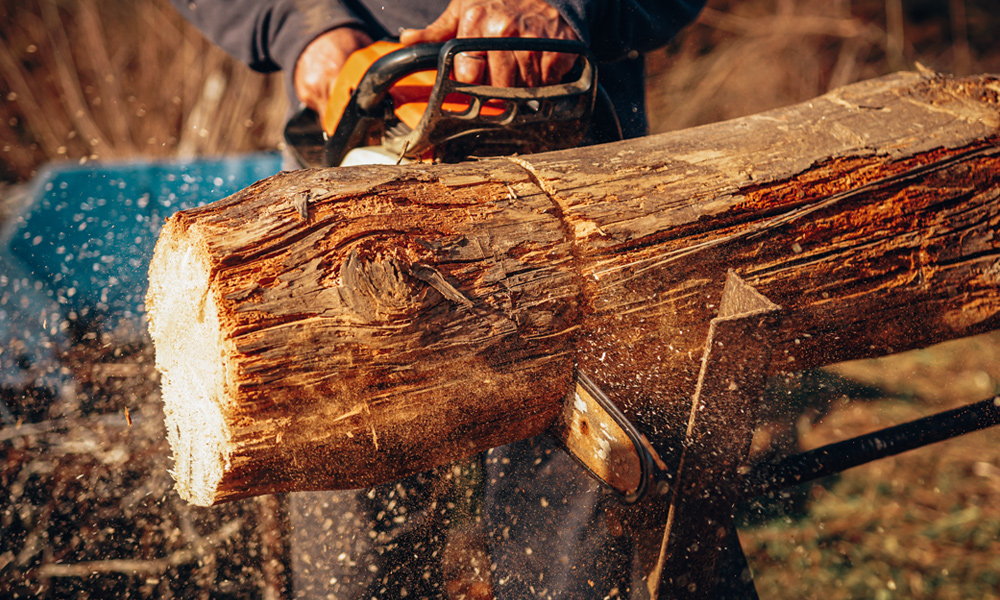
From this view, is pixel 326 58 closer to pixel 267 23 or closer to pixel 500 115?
pixel 267 23

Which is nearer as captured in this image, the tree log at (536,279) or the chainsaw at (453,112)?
the tree log at (536,279)

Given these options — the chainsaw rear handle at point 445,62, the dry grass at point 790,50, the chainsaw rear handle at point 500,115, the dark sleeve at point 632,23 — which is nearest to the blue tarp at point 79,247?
the chainsaw rear handle at point 445,62

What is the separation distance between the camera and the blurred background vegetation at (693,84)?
11.5ft

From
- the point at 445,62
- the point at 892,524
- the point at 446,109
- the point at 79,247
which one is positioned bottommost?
the point at 892,524

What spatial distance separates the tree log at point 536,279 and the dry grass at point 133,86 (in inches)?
217

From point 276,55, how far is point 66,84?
536cm

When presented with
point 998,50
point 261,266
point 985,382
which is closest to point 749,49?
point 998,50

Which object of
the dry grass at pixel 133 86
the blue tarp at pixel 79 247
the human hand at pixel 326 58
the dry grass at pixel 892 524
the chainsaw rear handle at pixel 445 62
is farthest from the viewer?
the dry grass at pixel 133 86

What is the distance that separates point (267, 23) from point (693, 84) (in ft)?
17.0

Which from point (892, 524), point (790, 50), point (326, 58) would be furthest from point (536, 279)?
point (790, 50)

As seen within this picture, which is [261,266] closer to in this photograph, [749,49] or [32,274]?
[32,274]

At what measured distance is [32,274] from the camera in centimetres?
209

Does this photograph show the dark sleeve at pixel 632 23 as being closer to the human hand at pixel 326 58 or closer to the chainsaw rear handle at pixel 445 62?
the chainsaw rear handle at pixel 445 62

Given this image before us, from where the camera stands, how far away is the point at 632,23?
6.00 ft
